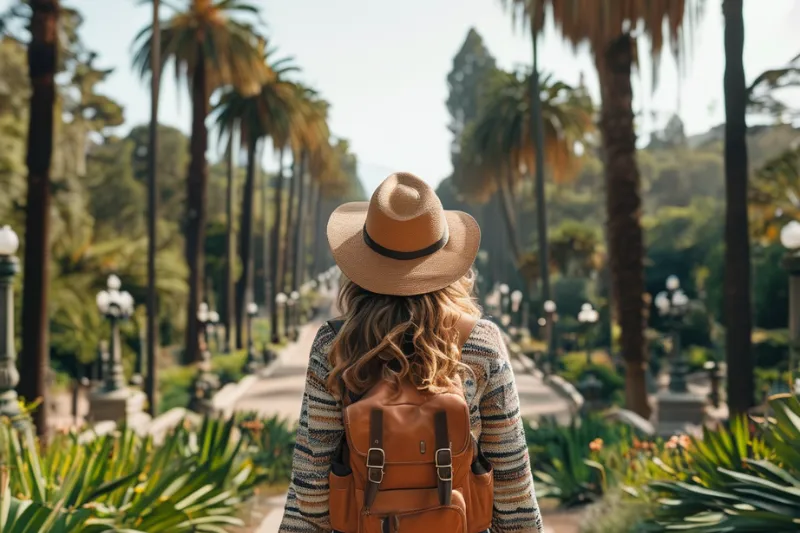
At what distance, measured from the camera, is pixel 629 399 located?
17.8 m

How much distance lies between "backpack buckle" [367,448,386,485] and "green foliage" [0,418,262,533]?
123 inches

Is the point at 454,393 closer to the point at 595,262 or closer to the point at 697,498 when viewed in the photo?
the point at 697,498

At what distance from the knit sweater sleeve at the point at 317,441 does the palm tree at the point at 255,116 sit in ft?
136

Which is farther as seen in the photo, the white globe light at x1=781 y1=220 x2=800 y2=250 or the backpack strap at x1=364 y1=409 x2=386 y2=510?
the white globe light at x1=781 y1=220 x2=800 y2=250

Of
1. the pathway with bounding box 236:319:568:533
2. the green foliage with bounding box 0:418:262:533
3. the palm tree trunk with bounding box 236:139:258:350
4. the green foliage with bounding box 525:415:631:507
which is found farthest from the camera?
the palm tree trunk with bounding box 236:139:258:350

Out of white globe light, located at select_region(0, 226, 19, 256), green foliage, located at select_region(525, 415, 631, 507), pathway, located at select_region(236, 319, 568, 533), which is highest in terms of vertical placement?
white globe light, located at select_region(0, 226, 19, 256)

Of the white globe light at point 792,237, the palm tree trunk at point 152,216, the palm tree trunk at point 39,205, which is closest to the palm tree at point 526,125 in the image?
the palm tree trunk at point 152,216

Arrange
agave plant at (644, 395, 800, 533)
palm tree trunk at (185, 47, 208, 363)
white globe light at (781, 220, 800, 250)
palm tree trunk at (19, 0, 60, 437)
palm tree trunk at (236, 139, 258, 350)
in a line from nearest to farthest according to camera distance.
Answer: agave plant at (644, 395, 800, 533) < white globe light at (781, 220, 800, 250) < palm tree trunk at (19, 0, 60, 437) < palm tree trunk at (185, 47, 208, 363) < palm tree trunk at (236, 139, 258, 350)

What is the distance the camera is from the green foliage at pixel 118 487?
526 cm

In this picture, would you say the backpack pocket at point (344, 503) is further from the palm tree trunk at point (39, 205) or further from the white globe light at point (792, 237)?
the palm tree trunk at point (39, 205)

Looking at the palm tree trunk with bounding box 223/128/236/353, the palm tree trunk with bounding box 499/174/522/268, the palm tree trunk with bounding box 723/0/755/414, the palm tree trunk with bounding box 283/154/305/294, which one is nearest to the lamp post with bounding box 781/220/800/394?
the palm tree trunk with bounding box 723/0/755/414

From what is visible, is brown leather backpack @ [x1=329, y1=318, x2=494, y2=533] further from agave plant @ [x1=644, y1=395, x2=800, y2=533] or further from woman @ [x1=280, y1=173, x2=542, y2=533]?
agave plant @ [x1=644, y1=395, x2=800, y2=533]

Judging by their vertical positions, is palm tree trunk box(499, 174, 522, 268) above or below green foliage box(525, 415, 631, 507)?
above

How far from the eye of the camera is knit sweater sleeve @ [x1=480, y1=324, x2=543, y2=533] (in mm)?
2654
